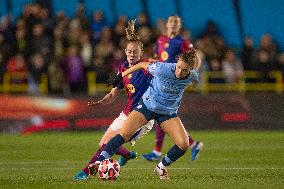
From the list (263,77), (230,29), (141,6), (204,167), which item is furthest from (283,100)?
(204,167)

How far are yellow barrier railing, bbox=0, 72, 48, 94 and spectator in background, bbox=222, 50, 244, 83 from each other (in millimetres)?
4889

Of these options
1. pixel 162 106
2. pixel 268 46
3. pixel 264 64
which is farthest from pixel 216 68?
pixel 162 106

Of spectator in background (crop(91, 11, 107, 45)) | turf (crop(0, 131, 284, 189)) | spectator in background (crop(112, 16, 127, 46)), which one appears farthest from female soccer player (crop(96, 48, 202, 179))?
spectator in background (crop(112, 16, 127, 46))

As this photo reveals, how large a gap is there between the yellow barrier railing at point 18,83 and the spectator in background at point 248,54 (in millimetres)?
5438

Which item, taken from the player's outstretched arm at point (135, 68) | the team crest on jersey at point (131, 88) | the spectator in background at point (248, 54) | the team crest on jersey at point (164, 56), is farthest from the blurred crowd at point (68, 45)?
A: the player's outstretched arm at point (135, 68)

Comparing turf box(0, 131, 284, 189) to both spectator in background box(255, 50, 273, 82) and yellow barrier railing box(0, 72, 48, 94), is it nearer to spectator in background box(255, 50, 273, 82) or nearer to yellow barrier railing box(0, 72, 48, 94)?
yellow barrier railing box(0, 72, 48, 94)

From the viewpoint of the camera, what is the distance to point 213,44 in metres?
25.1

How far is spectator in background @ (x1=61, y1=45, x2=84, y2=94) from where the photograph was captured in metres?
23.9

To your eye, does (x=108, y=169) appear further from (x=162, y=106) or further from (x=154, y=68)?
(x=154, y=68)

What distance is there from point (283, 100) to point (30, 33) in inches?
265

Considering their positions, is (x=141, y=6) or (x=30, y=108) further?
(x=141, y=6)

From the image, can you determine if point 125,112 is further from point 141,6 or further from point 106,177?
point 141,6

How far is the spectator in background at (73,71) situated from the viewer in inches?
942

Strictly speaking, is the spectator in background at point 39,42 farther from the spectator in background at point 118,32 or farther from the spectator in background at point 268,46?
the spectator in background at point 268,46
